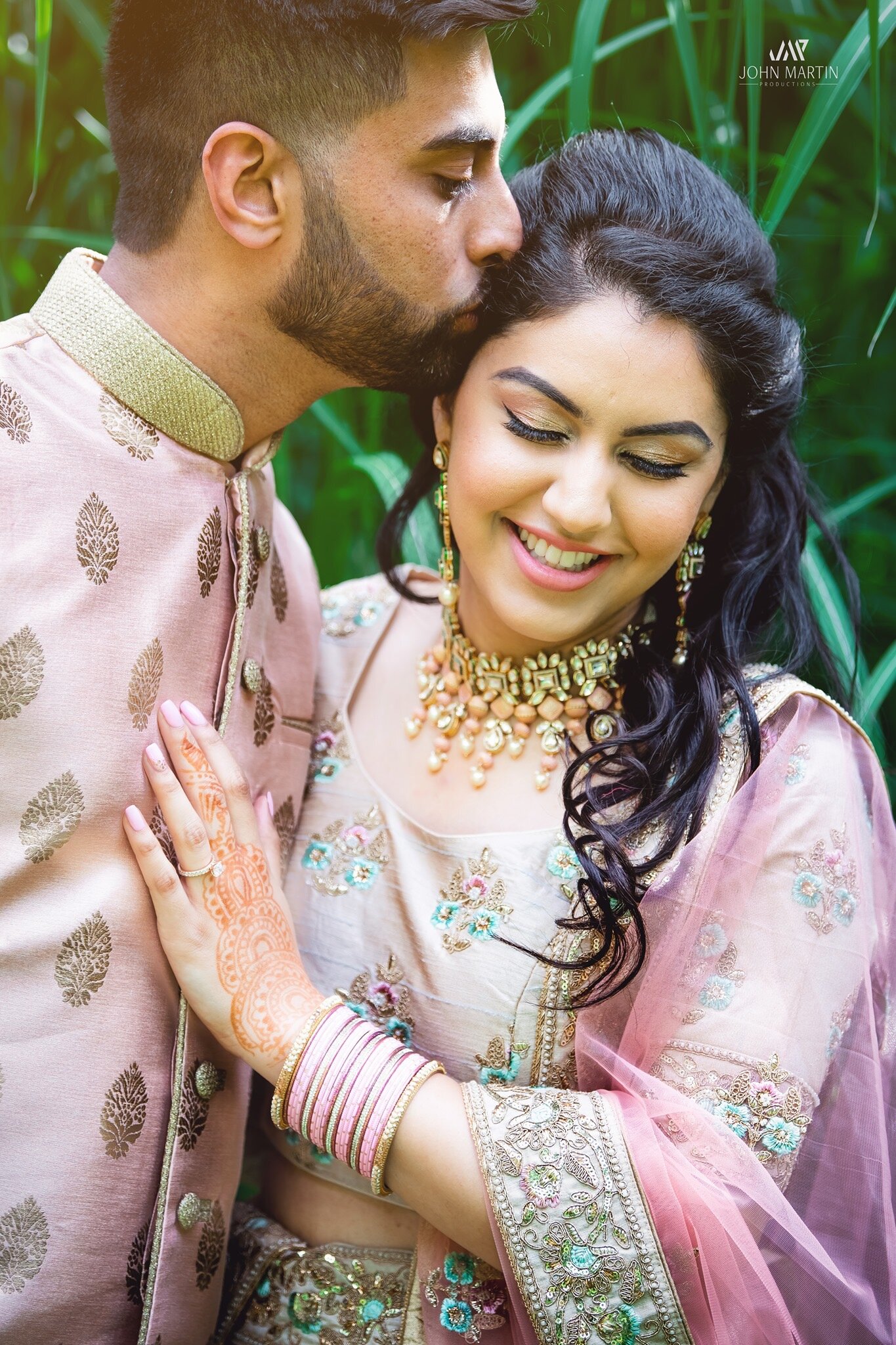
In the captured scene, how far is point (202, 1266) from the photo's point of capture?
61.0 inches

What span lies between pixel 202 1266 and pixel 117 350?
1208 mm

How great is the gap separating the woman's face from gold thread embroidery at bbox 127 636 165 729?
1.64 feet

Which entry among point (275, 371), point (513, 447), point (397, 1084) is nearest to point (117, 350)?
point (275, 371)

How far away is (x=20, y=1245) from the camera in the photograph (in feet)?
4.57

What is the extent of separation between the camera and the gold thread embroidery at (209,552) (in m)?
1.57

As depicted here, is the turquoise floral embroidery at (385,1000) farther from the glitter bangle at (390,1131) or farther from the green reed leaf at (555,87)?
the green reed leaf at (555,87)

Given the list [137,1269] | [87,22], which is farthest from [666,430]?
[87,22]

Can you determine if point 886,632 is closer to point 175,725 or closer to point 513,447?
point 513,447

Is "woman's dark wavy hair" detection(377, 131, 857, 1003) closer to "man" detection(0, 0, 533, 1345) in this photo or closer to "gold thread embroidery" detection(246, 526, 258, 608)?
"man" detection(0, 0, 533, 1345)

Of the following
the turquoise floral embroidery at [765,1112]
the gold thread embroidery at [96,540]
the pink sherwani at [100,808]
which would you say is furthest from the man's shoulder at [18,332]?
the turquoise floral embroidery at [765,1112]

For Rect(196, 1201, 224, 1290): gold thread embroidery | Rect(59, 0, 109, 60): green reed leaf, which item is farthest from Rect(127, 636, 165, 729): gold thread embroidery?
Rect(59, 0, 109, 60): green reed leaf

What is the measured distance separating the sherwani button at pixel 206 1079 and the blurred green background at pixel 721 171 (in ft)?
3.75

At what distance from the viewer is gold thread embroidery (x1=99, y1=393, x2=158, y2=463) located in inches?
59.7

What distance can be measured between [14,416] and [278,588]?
52 cm
